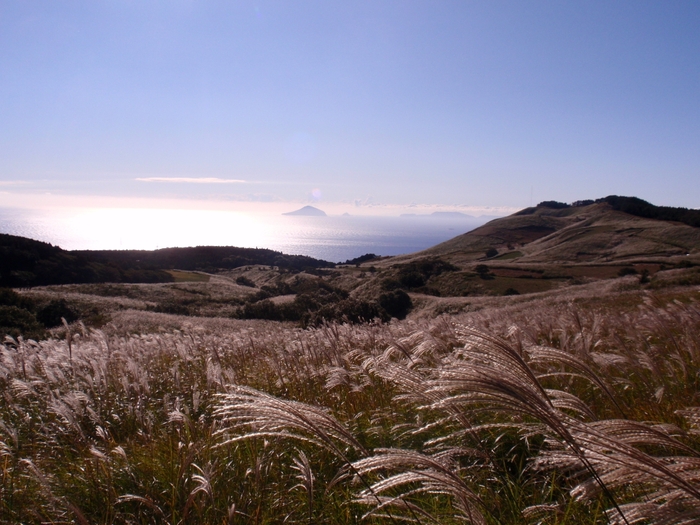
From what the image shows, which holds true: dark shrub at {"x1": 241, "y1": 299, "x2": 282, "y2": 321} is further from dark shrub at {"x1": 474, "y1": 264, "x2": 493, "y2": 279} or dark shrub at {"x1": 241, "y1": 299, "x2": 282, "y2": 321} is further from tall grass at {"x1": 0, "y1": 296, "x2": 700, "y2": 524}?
dark shrub at {"x1": 474, "y1": 264, "x2": 493, "y2": 279}

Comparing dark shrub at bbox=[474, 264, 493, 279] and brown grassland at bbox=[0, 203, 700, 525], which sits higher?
brown grassland at bbox=[0, 203, 700, 525]

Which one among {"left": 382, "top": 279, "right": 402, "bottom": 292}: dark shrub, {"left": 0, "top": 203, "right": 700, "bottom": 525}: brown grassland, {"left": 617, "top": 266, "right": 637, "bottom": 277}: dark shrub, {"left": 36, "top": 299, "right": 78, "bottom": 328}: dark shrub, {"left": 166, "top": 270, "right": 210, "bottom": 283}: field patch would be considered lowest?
{"left": 166, "top": 270, "right": 210, "bottom": 283}: field patch

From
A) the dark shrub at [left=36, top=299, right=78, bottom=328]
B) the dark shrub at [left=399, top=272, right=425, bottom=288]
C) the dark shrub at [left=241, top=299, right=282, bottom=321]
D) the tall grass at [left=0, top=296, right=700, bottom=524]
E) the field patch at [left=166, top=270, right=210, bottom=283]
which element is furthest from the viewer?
the field patch at [left=166, top=270, right=210, bottom=283]

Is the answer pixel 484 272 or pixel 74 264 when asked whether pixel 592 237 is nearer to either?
pixel 484 272

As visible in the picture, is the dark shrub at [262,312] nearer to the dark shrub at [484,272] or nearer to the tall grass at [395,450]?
the tall grass at [395,450]

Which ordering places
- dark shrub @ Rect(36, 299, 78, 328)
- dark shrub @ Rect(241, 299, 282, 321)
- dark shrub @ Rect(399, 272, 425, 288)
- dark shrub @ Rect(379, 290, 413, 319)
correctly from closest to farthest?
dark shrub @ Rect(36, 299, 78, 328), dark shrub @ Rect(241, 299, 282, 321), dark shrub @ Rect(379, 290, 413, 319), dark shrub @ Rect(399, 272, 425, 288)

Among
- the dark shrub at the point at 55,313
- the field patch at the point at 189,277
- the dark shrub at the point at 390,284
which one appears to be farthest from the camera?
the field patch at the point at 189,277

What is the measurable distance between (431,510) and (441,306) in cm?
3494

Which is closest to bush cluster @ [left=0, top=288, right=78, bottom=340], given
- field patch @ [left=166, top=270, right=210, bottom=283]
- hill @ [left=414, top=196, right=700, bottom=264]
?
field patch @ [left=166, top=270, right=210, bottom=283]

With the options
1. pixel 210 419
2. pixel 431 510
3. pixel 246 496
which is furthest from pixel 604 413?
pixel 210 419

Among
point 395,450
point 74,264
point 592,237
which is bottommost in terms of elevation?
point 74,264

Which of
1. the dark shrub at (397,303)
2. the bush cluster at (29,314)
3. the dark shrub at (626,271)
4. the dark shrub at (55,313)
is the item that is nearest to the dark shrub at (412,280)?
the dark shrub at (397,303)

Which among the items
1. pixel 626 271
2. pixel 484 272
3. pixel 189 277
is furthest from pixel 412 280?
pixel 189 277

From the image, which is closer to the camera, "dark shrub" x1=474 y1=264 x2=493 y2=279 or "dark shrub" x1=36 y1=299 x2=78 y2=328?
"dark shrub" x1=36 y1=299 x2=78 y2=328
